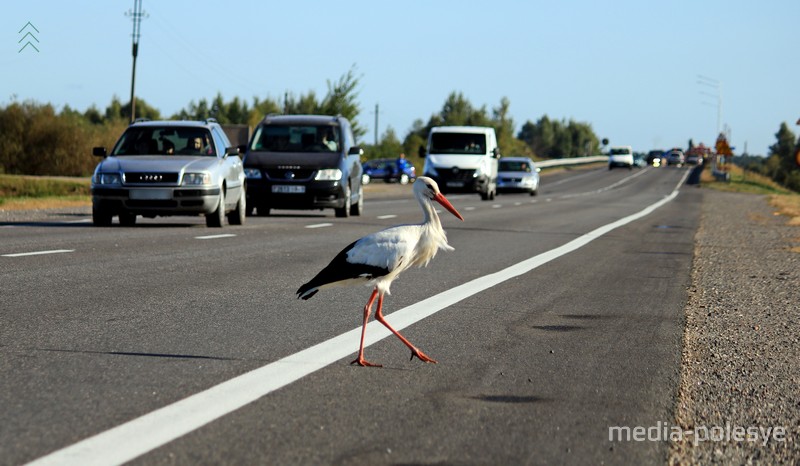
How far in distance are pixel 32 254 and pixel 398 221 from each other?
1189cm

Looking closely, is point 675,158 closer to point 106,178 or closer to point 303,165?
point 303,165

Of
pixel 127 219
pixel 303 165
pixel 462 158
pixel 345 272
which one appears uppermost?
pixel 462 158

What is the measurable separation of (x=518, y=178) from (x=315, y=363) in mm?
46010

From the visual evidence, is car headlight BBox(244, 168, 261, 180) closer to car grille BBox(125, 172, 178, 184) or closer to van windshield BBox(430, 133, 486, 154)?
car grille BBox(125, 172, 178, 184)

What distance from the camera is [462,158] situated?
43.1 meters

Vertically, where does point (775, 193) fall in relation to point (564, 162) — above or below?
below

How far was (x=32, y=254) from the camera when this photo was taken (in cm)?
1430

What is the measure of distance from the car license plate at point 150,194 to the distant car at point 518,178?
3305cm

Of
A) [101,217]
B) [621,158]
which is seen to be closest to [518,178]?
[101,217]

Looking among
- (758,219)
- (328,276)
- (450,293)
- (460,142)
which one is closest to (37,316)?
(328,276)

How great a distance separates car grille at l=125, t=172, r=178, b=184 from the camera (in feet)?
67.3

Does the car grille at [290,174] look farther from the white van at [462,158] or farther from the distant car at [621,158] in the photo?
the distant car at [621,158]

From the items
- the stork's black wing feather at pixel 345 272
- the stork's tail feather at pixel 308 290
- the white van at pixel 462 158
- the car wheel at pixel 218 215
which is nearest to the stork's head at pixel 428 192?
the stork's black wing feather at pixel 345 272

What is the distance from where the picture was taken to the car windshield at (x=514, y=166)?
53375mm
